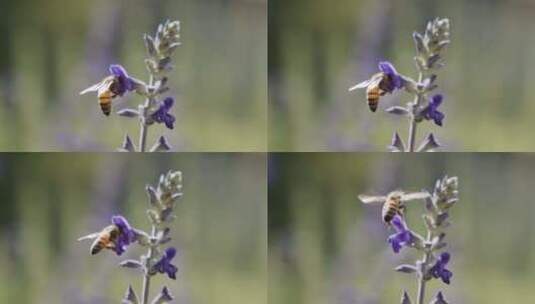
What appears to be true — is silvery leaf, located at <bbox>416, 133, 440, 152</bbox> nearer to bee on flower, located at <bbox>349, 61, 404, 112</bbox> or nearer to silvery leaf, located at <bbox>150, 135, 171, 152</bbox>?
bee on flower, located at <bbox>349, 61, 404, 112</bbox>

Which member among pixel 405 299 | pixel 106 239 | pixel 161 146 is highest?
pixel 161 146

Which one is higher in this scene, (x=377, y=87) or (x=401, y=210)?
(x=377, y=87)

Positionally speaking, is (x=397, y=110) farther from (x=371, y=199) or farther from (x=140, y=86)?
(x=140, y=86)

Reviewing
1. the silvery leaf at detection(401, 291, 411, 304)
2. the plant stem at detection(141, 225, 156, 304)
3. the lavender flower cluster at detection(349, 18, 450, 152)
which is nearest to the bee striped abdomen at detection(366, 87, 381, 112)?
the lavender flower cluster at detection(349, 18, 450, 152)

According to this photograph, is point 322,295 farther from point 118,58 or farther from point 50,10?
point 50,10

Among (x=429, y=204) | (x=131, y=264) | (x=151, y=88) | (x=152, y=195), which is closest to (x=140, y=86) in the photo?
(x=151, y=88)

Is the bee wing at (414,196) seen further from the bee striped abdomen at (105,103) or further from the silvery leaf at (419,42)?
the bee striped abdomen at (105,103)
